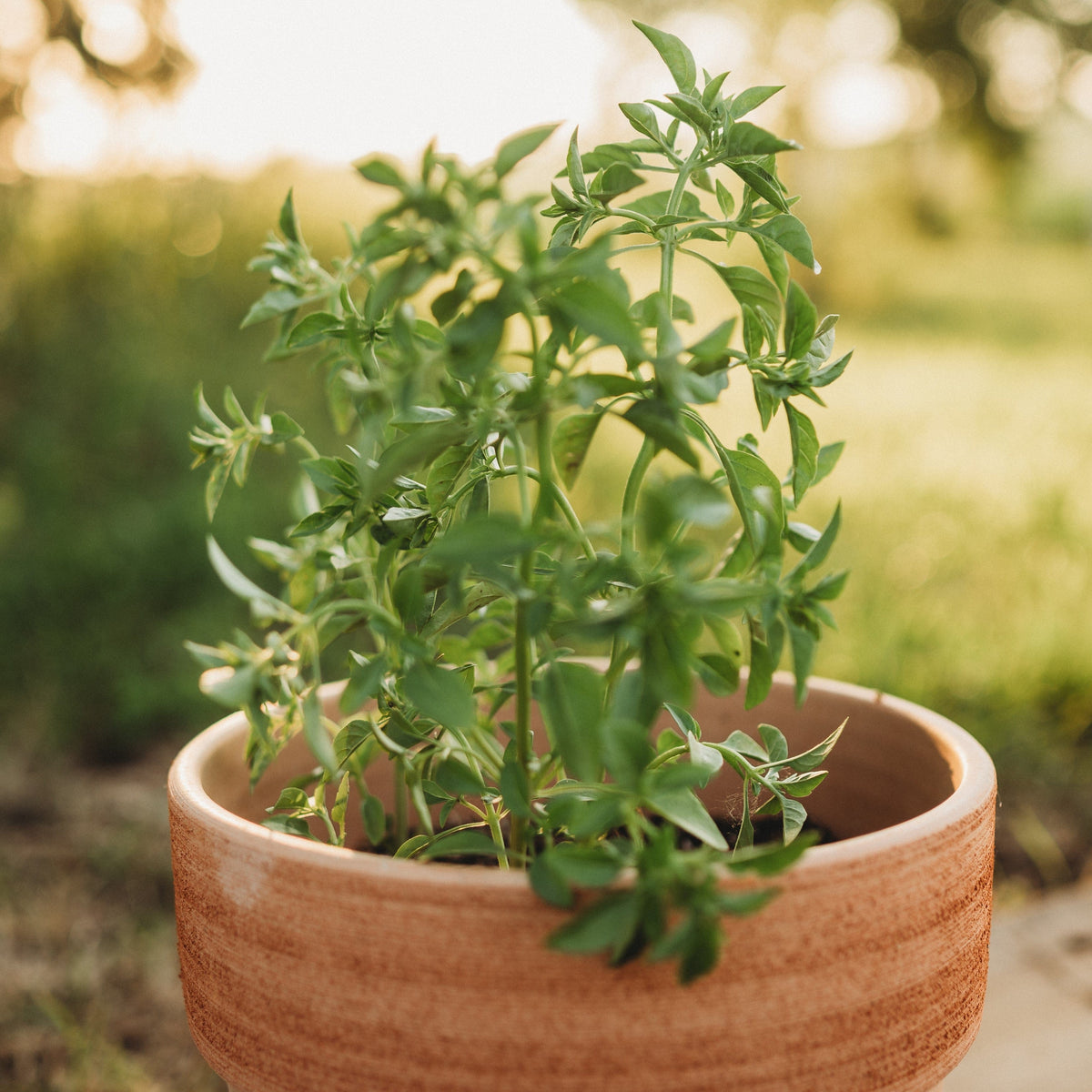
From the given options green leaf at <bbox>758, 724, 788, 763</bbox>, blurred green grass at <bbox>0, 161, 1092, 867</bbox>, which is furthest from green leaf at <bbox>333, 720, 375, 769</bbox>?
blurred green grass at <bbox>0, 161, 1092, 867</bbox>

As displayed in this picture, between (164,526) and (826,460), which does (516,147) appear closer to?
(826,460)

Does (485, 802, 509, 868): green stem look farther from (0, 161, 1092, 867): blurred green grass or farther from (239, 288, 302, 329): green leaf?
(0, 161, 1092, 867): blurred green grass

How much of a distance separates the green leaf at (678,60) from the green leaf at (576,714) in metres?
0.32

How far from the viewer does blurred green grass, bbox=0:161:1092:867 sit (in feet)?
5.77

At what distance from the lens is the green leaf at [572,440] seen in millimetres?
512

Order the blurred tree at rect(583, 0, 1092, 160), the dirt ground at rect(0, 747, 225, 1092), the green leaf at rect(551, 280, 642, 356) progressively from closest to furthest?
the green leaf at rect(551, 280, 642, 356)
the dirt ground at rect(0, 747, 225, 1092)
the blurred tree at rect(583, 0, 1092, 160)

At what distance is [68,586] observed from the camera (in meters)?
1.98

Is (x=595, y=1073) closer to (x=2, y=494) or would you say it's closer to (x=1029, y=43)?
(x=2, y=494)

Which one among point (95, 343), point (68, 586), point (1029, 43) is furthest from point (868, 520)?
point (1029, 43)

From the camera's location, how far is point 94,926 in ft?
4.26

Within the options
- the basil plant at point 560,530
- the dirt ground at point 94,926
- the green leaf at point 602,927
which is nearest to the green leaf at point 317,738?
the basil plant at point 560,530

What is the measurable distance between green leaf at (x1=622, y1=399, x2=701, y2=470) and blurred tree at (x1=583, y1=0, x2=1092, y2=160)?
1029 cm

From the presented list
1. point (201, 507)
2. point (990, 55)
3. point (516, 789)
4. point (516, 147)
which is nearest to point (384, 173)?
point (516, 147)

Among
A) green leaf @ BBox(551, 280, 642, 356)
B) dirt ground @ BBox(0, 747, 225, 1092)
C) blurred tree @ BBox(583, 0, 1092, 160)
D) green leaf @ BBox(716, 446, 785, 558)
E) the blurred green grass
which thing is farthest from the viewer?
blurred tree @ BBox(583, 0, 1092, 160)
